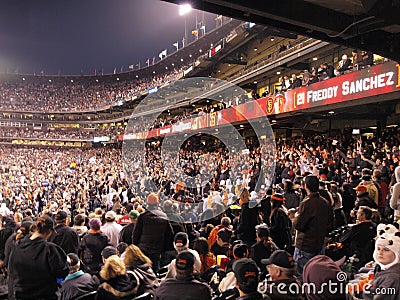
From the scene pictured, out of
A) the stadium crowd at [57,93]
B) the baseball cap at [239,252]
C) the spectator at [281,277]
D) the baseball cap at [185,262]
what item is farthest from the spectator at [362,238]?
the stadium crowd at [57,93]

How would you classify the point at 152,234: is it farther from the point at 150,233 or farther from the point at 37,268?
the point at 37,268

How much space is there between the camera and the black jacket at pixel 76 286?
4.48m

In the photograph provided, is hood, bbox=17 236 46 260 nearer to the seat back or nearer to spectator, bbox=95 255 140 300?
the seat back

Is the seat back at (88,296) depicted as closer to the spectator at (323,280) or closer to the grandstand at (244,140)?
the grandstand at (244,140)

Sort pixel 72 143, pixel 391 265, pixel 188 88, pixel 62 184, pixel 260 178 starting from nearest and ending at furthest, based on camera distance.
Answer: pixel 391 265
pixel 260 178
pixel 62 184
pixel 188 88
pixel 72 143

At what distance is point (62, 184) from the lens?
94.2ft

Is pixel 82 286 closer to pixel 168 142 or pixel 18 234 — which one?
pixel 18 234

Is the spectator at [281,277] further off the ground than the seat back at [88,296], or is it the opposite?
the spectator at [281,277]

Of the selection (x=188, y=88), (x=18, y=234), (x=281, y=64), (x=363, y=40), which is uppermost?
(x=188, y=88)

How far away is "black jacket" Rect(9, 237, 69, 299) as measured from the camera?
4.23 meters

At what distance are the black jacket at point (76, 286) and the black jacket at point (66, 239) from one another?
115cm

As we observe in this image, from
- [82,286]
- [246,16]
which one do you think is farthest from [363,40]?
[82,286]

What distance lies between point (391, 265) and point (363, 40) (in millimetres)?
2991

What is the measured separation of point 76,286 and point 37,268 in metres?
0.52
